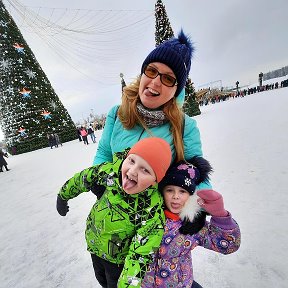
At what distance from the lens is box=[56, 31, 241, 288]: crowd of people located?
1277 millimetres

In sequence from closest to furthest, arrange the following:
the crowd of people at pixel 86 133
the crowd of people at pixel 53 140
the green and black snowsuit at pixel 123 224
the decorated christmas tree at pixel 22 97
A: the green and black snowsuit at pixel 123 224 < the crowd of people at pixel 86 133 < the decorated christmas tree at pixel 22 97 < the crowd of people at pixel 53 140

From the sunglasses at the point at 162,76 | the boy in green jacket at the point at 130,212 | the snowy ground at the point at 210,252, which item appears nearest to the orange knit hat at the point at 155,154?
the boy in green jacket at the point at 130,212

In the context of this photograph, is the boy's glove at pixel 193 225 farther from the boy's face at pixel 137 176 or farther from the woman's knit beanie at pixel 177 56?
the woman's knit beanie at pixel 177 56

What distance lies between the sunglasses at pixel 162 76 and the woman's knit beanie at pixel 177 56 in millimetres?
54

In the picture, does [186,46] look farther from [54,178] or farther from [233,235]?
[54,178]

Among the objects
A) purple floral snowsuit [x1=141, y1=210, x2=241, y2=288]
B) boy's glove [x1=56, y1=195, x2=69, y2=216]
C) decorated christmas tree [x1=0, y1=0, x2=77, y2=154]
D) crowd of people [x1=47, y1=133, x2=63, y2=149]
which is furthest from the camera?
crowd of people [x1=47, y1=133, x2=63, y2=149]

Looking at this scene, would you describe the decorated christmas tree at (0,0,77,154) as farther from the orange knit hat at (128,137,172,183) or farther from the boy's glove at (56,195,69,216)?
the orange knit hat at (128,137,172,183)

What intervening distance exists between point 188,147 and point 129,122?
496 mm

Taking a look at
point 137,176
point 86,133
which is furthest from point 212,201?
point 86,133

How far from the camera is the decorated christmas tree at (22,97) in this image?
47.4 ft

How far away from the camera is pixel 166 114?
1.65 meters

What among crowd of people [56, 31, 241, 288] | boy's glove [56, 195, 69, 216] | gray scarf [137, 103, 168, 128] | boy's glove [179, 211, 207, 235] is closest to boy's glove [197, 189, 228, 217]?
crowd of people [56, 31, 241, 288]

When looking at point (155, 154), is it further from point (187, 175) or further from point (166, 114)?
point (166, 114)

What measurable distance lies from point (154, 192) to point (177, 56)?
39.6 inches
